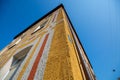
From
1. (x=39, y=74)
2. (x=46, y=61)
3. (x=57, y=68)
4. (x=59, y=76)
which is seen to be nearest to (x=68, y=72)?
(x=59, y=76)

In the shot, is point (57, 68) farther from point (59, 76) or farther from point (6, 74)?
point (6, 74)

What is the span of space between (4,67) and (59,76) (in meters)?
2.68

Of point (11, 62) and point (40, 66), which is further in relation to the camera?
point (11, 62)

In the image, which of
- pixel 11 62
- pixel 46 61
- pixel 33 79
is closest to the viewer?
pixel 33 79

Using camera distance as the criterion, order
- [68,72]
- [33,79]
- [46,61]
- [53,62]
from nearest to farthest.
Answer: [68,72] < [33,79] < [53,62] < [46,61]

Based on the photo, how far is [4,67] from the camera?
352 cm

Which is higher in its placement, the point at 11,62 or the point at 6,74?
the point at 11,62

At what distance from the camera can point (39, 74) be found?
1.76 metres

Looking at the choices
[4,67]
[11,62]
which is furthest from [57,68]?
[11,62]

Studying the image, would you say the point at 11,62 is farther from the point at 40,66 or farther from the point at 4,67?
the point at 40,66

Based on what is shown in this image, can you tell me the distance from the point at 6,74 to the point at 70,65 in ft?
9.07

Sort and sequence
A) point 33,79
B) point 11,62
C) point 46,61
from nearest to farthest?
point 33,79
point 46,61
point 11,62

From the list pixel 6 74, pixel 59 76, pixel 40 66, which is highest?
pixel 6 74

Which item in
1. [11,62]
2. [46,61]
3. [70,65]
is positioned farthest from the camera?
[11,62]
